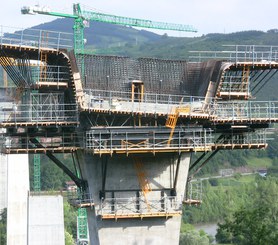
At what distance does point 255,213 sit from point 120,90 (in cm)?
1350

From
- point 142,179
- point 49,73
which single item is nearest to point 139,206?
point 142,179

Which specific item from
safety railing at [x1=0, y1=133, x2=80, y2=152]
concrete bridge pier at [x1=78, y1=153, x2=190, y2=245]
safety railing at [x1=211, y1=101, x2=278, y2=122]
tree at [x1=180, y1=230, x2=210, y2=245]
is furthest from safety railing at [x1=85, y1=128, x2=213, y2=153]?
tree at [x1=180, y1=230, x2=210, y2=245]

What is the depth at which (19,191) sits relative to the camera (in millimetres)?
99500

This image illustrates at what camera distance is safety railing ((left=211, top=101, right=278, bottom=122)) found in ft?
157

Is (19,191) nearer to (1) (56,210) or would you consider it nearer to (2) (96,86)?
(1) (56,210)

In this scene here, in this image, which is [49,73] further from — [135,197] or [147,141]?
[135,197]

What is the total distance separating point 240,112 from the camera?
4844 centimetres

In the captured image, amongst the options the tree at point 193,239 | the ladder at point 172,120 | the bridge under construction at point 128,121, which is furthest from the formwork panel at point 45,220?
the ladder at point 172,120

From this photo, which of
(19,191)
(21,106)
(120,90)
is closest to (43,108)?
(21,106)

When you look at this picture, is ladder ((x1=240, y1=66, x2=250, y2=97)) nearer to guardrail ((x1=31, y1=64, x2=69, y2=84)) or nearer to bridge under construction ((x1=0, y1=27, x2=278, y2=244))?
bridge under construction ((x1=0, y1=27, x2=278, y2=244))

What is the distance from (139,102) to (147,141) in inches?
79.0

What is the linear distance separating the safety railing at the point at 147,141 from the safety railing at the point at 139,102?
105 centimetres

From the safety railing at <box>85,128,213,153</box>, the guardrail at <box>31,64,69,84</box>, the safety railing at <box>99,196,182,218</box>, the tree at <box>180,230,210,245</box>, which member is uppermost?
the guardrail at <box>31,64,69,84</box>

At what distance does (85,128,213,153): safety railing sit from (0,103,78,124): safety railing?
1.50m
